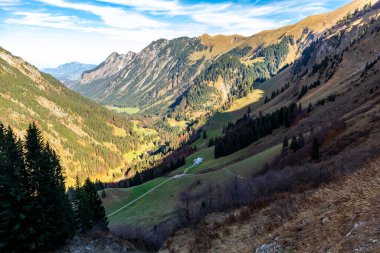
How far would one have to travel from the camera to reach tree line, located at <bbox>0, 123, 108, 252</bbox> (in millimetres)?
35781

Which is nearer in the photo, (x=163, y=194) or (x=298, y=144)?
(x=298, y=144)

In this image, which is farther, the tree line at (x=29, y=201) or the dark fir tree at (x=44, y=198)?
the dark fir tree at (x=44, y=198)

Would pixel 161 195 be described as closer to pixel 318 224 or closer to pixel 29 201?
pixel 29 201

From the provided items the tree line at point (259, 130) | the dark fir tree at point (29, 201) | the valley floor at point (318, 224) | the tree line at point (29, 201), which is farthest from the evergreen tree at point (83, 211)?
the tree line at point (259, 130)

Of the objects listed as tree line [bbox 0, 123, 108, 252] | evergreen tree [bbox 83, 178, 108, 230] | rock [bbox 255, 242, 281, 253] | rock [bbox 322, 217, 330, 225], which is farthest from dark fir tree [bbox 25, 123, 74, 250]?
rock [bbox 322, 217, 330, 225]

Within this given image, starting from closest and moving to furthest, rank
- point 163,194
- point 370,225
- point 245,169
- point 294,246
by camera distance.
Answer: point 370,225 → point 294,246 → point 245,169 → point 163,194

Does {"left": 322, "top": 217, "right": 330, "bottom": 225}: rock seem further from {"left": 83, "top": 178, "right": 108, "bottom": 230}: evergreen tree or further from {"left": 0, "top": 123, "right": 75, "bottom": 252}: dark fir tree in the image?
{"left": 83, "top": 178, "right": 108, "bottom": 230}: evergreen tree

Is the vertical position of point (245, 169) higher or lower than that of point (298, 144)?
lower

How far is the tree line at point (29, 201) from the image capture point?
3578 centimetres

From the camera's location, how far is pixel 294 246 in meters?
21.6

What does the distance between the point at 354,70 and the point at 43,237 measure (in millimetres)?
192267

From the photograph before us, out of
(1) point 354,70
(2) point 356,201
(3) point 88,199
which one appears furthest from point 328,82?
(2) point 356,201

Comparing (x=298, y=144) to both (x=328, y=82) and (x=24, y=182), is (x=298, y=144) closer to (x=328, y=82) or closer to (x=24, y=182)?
(x=24, y=182)

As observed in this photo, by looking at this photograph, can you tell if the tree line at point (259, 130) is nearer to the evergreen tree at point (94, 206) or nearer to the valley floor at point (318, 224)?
the evergreen tree at point (94, 206)
